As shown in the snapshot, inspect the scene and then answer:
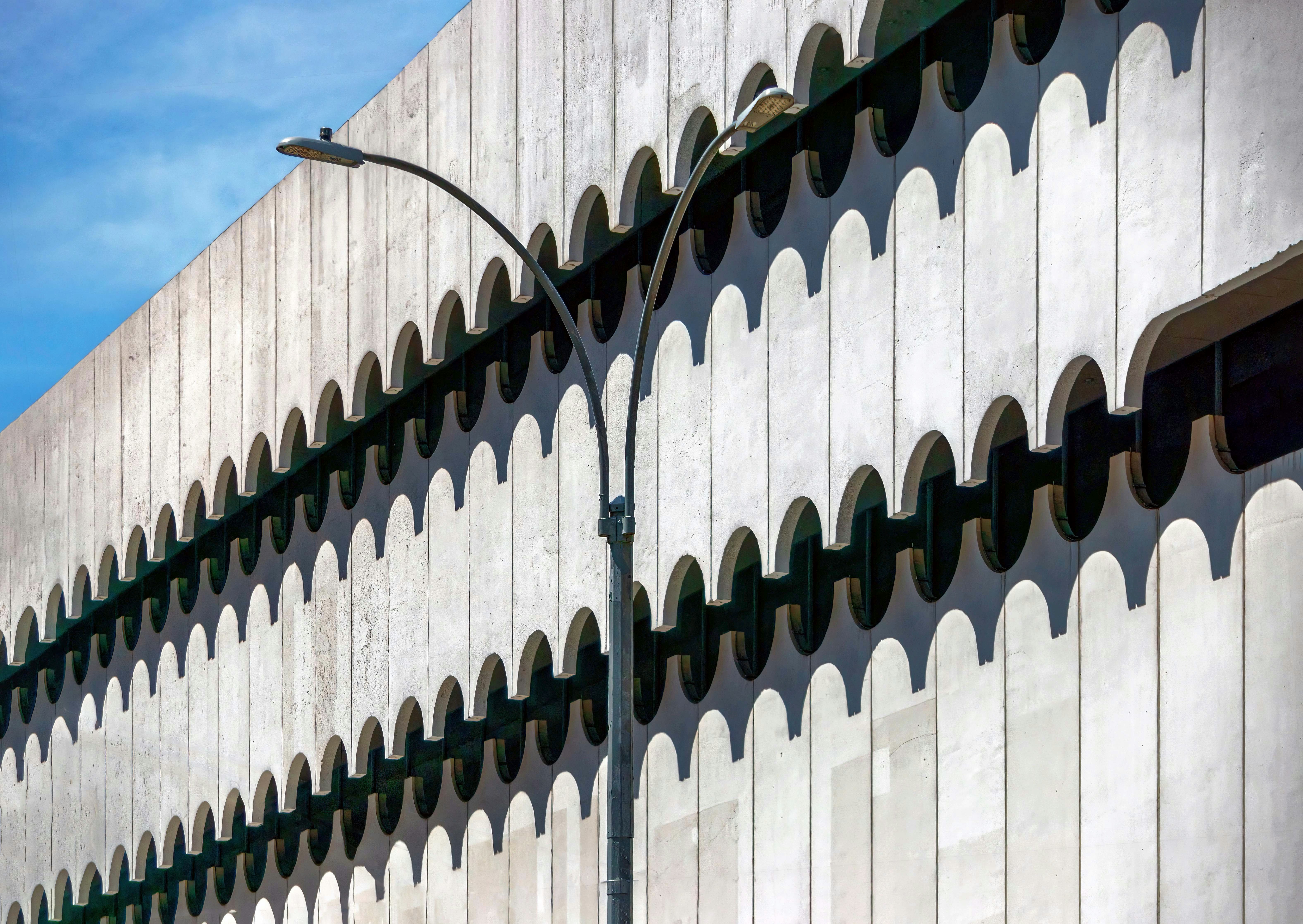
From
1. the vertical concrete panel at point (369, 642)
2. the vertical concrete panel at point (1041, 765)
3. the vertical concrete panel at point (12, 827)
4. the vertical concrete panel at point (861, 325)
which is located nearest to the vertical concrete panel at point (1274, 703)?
the vertical concrete panel at point (1041, 765)

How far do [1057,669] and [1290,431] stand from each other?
2.89 metres

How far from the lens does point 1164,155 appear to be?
14383 mm

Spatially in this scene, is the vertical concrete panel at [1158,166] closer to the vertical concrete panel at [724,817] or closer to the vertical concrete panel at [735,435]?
the vertical concrete panel at [735,435]

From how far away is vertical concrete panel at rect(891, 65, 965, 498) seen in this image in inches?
643

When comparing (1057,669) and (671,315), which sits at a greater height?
(671,315)

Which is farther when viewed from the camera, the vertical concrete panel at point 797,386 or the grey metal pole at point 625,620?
the vertical concrete panel at point 797,386

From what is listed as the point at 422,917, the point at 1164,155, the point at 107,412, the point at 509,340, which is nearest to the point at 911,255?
the point at 1164,155

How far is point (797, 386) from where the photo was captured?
18.2 metres

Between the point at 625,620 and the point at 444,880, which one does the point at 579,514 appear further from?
the point at 625,620

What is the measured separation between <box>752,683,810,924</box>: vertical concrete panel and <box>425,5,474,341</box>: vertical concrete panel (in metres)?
7.12

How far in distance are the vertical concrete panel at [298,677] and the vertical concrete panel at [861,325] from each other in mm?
11080

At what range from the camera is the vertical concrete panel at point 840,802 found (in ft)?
56.6

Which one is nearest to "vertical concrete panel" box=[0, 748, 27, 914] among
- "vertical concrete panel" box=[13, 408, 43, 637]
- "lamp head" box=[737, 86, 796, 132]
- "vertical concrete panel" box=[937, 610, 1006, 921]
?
"vertical concrete panel" box=[13, 408, 43, 637]

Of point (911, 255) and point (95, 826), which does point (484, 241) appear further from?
point (95, 826)
